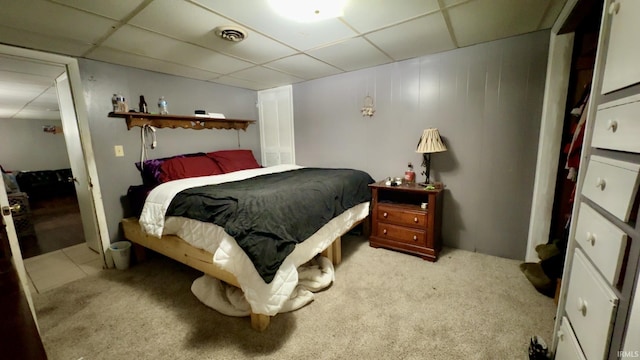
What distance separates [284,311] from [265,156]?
278 cm

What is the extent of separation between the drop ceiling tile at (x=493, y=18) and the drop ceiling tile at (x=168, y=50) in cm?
200

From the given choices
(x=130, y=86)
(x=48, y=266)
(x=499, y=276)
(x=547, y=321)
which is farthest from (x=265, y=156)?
(x=547, y=321)

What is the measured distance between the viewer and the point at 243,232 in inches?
56.6

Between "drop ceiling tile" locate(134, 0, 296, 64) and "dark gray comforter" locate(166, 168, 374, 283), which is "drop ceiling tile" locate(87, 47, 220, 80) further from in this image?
"dark gray comforter" locate(166, 168, 374, 283)

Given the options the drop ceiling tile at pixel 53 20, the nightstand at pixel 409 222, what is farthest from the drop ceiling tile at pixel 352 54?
the drop ceiling tile at pixel 53 20

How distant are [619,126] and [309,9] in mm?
1566

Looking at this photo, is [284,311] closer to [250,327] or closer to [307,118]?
[250,327]

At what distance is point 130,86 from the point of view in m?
2.55

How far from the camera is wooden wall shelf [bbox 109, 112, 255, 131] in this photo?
2537 millimetres

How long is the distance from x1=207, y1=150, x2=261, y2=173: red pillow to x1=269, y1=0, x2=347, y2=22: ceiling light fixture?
1.96m

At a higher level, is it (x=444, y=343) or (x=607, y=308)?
(x=607, y=308)

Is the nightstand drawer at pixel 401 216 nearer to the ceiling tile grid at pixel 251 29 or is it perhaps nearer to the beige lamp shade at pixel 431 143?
the beige lamp shade at pixel 431 143

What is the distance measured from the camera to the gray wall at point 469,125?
7.08 feet

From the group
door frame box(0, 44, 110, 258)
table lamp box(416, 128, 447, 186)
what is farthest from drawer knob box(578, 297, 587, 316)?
door frame box(0, 44, 110, 258)
